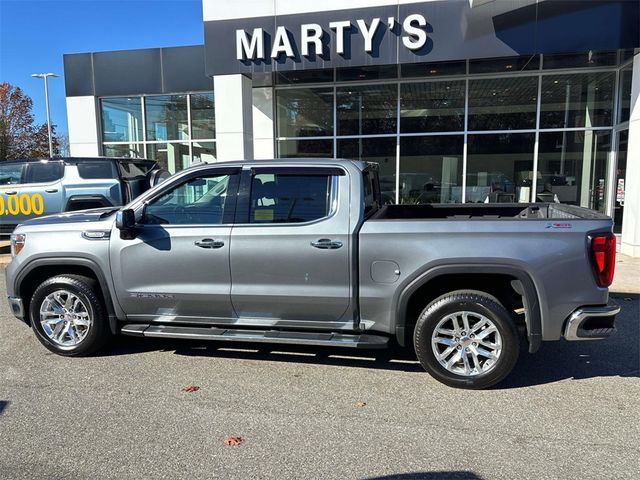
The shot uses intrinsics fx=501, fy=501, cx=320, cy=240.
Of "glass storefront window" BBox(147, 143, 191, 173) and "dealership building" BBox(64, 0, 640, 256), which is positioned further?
"glass storefront window" BBox(147, 143, 191, 173)

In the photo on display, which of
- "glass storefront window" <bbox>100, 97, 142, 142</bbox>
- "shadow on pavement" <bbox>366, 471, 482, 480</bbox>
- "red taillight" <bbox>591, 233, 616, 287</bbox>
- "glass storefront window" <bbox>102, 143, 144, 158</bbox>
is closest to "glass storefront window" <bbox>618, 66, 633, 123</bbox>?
"red taillight" <bbox>591, 233, 616, 287</bbox>

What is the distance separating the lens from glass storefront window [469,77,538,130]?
12.2 m

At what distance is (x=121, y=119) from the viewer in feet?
48.1

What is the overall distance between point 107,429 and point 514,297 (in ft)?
11.1

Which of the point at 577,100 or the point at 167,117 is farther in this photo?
the point at 167,117

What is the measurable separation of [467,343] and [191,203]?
2.73 m

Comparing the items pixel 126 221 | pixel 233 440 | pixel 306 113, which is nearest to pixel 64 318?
pixel 126 221

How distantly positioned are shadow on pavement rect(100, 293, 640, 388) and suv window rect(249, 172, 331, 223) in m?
1.40

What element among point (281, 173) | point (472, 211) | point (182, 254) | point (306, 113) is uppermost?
point (306, 113)

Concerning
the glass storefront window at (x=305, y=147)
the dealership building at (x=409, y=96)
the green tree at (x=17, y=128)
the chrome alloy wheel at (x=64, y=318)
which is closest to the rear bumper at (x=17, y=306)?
the chrome alloy wheel at (x=64, y=318)

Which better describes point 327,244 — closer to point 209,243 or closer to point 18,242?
point 209,243

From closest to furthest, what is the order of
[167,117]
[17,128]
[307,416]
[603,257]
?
1. [307,416]
2. [603,257]
3. [167,117]
4. [17,128]

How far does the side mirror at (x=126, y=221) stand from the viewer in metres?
4.42

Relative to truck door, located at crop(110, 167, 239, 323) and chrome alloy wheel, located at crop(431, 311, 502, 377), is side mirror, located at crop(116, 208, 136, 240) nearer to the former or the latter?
truck door, located at crop(110, 167, 239, 323)
